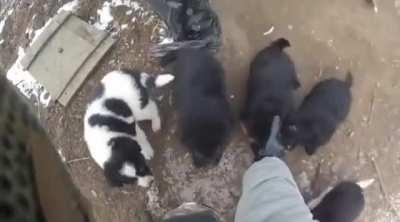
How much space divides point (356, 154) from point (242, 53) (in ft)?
2.12

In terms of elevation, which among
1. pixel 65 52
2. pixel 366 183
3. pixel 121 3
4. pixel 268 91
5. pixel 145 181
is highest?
pixel 121 3

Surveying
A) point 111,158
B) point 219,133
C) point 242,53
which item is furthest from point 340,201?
point 111,158

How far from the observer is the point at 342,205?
260 cm

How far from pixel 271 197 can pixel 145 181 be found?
754 mm

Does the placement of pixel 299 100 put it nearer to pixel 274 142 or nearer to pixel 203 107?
pixel 274 142

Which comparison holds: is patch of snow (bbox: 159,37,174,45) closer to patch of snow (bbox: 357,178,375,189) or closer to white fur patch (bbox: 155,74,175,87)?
white fur patch (bbox: 155,74,175,87)

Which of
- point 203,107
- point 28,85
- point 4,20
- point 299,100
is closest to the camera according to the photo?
point 203,107

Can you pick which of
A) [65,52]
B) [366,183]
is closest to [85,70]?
[65,52]

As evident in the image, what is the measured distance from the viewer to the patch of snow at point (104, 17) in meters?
2.92

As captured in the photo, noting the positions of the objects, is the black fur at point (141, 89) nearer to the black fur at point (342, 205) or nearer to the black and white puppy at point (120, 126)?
the black and white puppy at point (120, 126)

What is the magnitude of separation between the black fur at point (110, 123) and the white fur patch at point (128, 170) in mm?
132

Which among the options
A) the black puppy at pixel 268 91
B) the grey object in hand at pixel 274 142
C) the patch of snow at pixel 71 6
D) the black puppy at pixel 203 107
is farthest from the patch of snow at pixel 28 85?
the grey object in hand at pixel 274 142

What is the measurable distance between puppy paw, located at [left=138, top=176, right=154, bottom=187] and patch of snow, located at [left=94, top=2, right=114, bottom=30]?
716mm

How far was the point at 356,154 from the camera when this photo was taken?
272cm
